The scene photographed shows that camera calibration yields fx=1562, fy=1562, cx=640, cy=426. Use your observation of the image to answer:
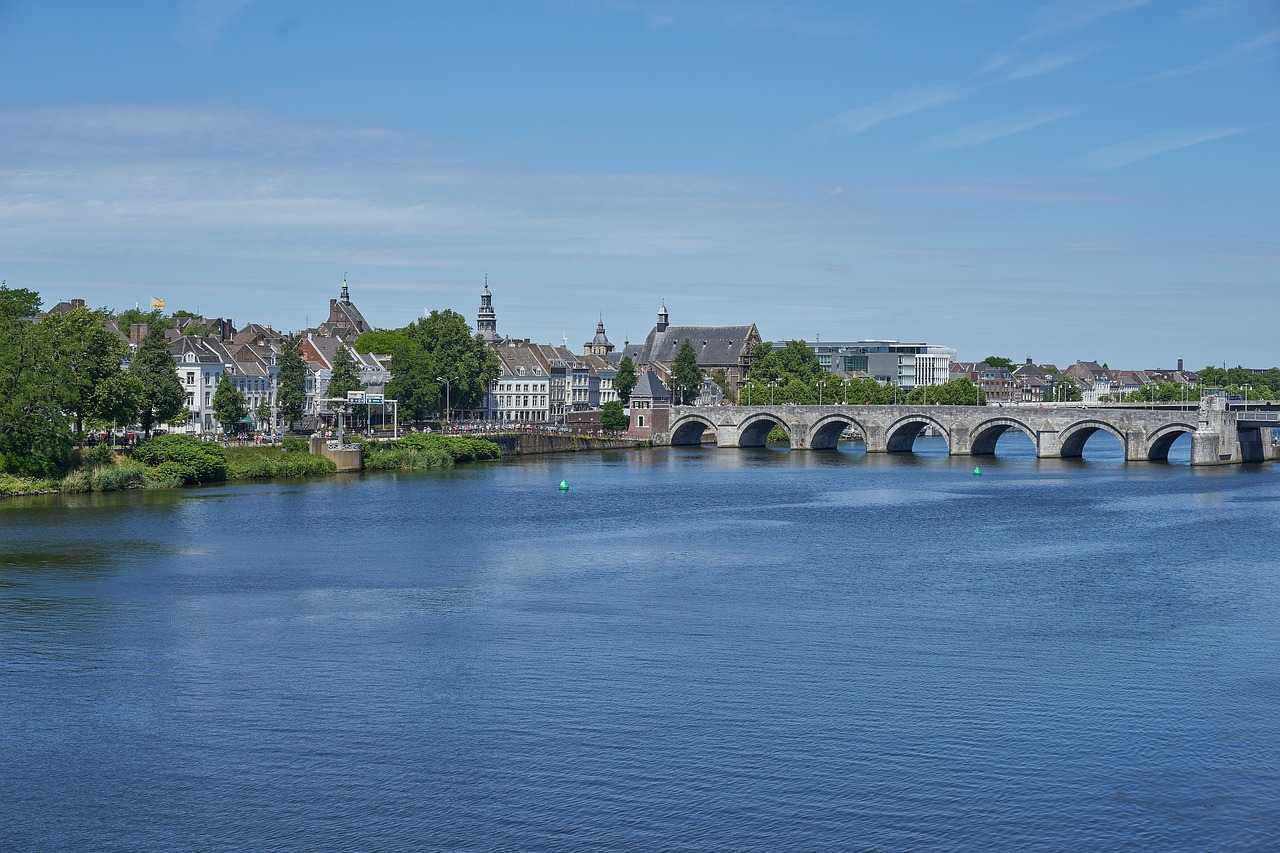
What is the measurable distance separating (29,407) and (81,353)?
5.73 m

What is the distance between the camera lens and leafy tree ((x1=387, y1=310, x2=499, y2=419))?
409ft

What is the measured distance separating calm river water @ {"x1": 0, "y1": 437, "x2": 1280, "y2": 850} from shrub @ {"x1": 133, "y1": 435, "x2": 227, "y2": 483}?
20043 mm

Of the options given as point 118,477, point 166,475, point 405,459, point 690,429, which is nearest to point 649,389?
point 690,429

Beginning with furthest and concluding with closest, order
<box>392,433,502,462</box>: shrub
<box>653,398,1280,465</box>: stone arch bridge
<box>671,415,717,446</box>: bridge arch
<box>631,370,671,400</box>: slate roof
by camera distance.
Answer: <box>631,370,671,400</box>: slate roof < <box>671,415,717,446</box>: bridge arch < <box>653,398,1280,465</box>: stone arch bridge < <box>392,433,502,462</box>: shrub

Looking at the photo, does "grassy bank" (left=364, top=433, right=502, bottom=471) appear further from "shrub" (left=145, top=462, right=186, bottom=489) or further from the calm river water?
the calm river water

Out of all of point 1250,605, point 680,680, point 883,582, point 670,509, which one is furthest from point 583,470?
point 680,680

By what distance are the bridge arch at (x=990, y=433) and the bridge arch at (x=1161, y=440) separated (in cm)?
856

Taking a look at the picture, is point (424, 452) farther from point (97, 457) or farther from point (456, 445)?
point (97, 457)

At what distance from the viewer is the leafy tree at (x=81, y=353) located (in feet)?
260

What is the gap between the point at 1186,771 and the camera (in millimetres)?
28516

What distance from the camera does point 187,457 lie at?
83.1 meters

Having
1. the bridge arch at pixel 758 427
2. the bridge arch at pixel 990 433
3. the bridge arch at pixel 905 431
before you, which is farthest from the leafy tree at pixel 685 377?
the bridge arch at pixel 990 433

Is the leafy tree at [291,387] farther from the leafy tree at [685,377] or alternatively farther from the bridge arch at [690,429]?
the leafy tree at [685,377]

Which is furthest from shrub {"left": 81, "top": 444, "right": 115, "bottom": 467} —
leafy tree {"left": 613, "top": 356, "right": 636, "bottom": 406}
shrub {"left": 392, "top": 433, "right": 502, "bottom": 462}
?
leafy tree {"left": 613, "top": 356, "right": 636, "bottom": 406}
